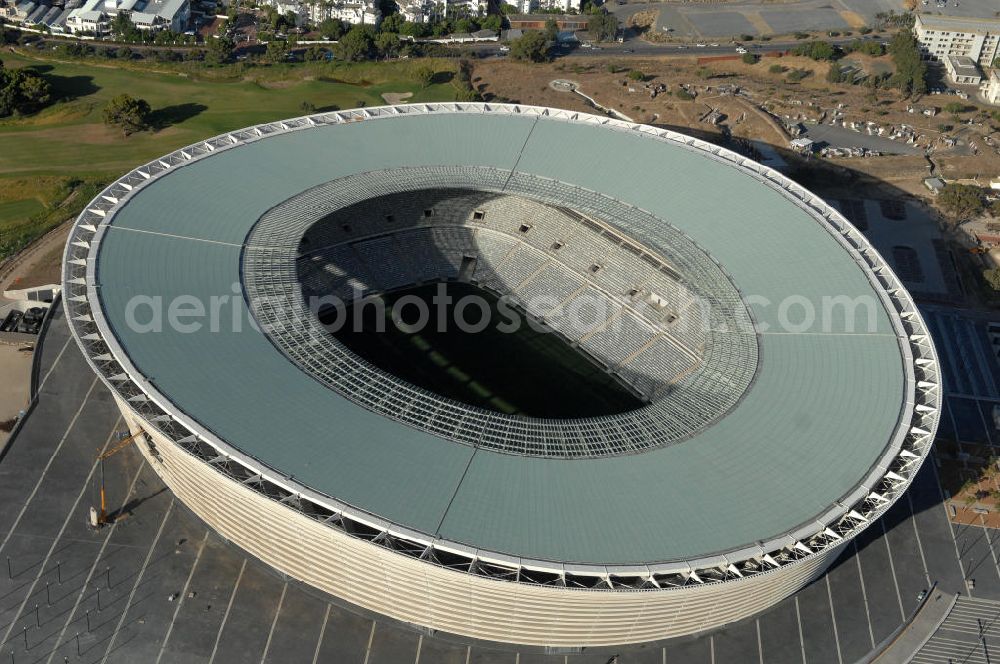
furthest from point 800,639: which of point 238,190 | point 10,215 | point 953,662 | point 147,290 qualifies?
point 10,215

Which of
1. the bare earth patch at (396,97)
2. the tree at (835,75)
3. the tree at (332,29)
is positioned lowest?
the bare earth patch at (396,97)

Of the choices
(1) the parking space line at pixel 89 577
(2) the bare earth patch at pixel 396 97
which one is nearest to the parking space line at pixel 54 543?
(1) the parking space line at pixel 89 577

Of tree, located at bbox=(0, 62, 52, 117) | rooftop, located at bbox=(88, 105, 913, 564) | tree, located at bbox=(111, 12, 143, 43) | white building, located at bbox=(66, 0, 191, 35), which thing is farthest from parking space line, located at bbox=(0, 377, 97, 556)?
white building, located at bbox=(66, 0, 191, 35)

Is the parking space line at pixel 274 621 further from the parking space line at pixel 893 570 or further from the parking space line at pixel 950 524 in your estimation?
the parking space line at pixel 950 524

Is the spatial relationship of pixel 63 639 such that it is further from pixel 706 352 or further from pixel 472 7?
pixel 472 7

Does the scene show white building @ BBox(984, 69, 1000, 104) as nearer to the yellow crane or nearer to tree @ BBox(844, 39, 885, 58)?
tree @ BBox(844, 39, 885, 58)

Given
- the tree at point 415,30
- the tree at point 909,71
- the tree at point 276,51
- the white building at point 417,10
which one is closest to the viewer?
the tree at point 909,71
